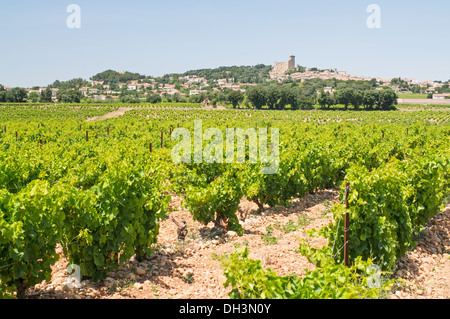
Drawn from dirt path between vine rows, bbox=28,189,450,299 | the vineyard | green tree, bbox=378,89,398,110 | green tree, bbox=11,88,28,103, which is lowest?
dirt path between vine rows, bbox=28,189,450,299

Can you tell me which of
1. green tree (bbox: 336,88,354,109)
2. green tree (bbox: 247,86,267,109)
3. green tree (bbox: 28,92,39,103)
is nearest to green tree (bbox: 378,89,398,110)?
green tree (bbox: 336,88,354,109)

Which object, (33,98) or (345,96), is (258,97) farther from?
(33,98)

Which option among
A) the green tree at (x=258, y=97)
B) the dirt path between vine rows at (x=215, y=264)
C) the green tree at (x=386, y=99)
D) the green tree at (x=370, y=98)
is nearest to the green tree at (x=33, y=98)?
the green tree at (x=258, y=97)

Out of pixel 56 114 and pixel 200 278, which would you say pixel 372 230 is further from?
pixel 56 114

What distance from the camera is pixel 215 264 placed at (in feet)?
22.1

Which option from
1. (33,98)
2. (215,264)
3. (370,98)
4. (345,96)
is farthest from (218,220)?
(33,98)

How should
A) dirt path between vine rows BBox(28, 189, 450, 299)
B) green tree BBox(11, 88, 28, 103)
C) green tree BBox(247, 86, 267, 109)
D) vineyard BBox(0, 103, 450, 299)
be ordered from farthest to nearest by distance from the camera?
green tree BBox(11, 88, 28, 103), green tree BBox(247, 86, 267, 109), dirt path between vine rows BBox(28, 189, 450, 299), vineyard BBox(0, 103, 450, 299)

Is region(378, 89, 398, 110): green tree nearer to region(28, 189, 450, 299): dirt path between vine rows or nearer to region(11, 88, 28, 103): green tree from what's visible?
region(28, 189, 450, 299): dirt path between vine rows

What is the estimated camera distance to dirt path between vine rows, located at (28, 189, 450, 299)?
5539 millimetres

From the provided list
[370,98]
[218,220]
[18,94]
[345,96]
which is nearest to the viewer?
[218,220]

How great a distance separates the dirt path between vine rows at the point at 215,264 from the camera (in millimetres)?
5539

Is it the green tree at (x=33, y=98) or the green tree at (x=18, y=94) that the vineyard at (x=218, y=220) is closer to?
the green tree at (x=18, y=94)

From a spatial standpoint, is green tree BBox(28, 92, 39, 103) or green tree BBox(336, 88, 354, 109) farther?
green tree BBox(28, 92, 39, 103)
